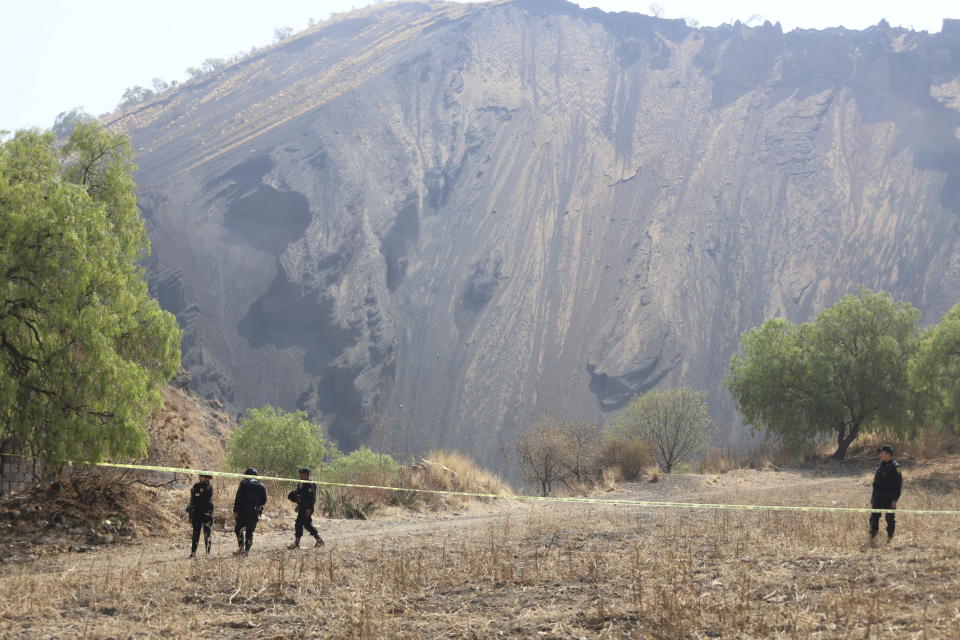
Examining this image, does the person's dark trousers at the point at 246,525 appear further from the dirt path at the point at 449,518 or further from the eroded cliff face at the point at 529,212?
the eroded cliff face at the point at 529,212

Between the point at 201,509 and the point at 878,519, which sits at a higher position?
the point at 878,519

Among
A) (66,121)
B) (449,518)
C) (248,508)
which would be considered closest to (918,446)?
(449,518)

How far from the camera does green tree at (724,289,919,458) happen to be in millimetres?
32406

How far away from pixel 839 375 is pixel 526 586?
29.0 meters

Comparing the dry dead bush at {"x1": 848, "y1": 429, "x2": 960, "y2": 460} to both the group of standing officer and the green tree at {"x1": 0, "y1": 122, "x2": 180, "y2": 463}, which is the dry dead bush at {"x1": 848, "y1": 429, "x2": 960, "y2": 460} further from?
the green tree at {"x1": 0, "y1": 122, "x2": 180, "y2": 463}

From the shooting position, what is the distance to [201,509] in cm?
1180

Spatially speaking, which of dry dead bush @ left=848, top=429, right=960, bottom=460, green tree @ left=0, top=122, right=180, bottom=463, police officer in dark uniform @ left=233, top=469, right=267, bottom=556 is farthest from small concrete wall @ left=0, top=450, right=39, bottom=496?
dry dead bush @ left=848, top=429, right=960, bottom=460

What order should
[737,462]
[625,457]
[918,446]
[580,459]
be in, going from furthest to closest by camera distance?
[737,462] < [918,446] < [580,459] < [625,457]

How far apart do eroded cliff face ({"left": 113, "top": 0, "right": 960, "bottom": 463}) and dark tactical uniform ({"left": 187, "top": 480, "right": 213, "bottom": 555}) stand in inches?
1566

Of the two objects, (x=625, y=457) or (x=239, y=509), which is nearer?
(x=239, y=509)

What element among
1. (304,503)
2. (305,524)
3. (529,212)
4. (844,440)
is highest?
(529,212)

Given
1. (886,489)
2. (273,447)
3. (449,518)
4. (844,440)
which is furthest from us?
(844,440)

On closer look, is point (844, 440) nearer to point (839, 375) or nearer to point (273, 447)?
point (839, 375)

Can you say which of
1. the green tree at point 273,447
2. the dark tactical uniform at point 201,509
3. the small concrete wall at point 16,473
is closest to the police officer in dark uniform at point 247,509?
the dark tactical uniform at point 201,509
